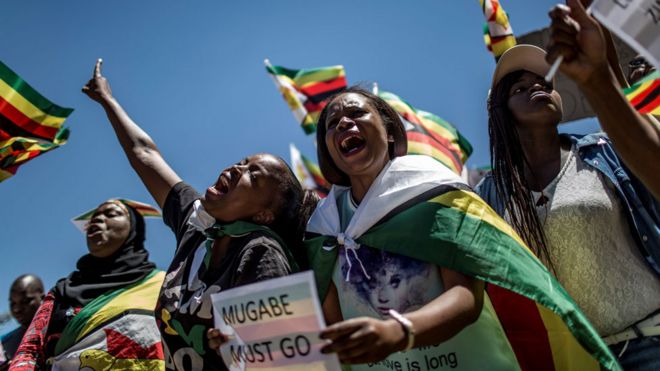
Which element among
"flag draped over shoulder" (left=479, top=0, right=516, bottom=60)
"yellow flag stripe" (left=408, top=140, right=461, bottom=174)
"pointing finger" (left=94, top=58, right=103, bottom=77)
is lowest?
"yellow flag stripe" (left=408, top=140, right=461, bottom=174)

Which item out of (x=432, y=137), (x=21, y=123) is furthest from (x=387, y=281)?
(x=432, y=137)

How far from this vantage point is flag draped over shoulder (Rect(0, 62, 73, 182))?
160 inches

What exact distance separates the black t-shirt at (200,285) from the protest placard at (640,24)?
1286 mm

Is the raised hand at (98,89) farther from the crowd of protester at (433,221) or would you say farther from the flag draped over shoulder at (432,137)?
the flag draped over shoulder at (432,137)

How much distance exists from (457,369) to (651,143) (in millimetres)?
888

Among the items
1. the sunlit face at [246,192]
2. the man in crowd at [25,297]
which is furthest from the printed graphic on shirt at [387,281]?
the man in crowd at [25,297]

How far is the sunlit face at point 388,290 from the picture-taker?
197 cm

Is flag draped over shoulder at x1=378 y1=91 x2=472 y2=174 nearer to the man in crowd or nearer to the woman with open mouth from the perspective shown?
the woman with open mouth

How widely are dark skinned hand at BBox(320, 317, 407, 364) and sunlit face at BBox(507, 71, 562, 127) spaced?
62.2 inches

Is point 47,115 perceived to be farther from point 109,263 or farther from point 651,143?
point 651,143

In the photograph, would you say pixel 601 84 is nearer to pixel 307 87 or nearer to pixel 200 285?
pixel 200 285

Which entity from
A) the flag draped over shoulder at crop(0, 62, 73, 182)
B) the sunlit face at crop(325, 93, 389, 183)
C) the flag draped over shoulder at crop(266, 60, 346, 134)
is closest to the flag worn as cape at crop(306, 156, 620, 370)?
the sunlit face at crop(325, 93, 389, 183)

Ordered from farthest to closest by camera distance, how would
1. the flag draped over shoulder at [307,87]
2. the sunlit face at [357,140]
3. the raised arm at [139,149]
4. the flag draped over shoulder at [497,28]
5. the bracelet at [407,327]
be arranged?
the flag draped over shoulder at [307,87] → the flag draped over shoulder at [497,28] → the raised arm at [139,149] → the sunlit face at [357,140] → the bracelet at [407,327]

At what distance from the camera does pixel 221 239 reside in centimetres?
248
